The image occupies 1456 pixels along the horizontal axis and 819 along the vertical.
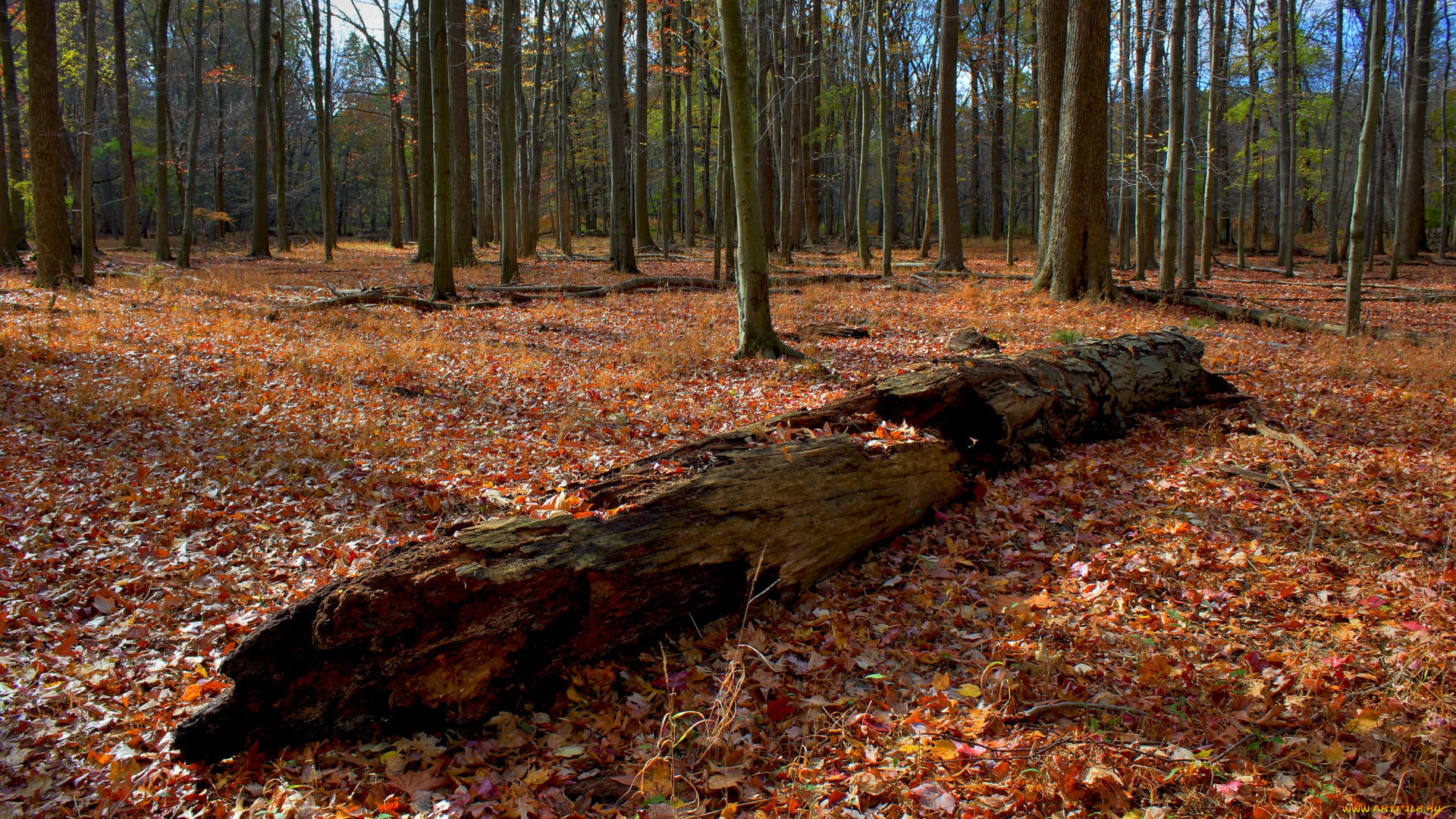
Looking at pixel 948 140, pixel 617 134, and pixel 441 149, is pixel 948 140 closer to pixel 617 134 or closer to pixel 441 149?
pixel 617 134

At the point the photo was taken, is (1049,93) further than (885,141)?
No

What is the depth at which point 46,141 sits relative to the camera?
489 inches

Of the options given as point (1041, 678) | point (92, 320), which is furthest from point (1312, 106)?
point (92, 320)

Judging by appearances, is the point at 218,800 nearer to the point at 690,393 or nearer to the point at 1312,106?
the point at 690,393

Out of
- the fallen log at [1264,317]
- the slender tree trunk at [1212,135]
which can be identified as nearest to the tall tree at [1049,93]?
the fallen log at [1264,317]

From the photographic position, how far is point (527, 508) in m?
3.95

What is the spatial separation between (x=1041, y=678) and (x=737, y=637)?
1322mm

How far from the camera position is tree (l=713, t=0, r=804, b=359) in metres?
8.36

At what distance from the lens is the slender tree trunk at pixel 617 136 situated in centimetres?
1631

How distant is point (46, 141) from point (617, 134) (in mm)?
10103

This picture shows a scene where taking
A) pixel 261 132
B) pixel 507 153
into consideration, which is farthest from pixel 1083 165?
pixel 261 132

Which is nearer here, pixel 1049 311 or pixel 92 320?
pixel 92 320

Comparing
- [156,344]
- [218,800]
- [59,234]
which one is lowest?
[218,800]

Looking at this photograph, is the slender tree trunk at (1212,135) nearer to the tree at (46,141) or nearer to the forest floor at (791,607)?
the forest floor at (791,607)
